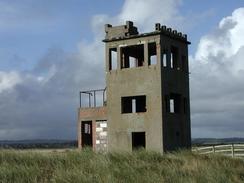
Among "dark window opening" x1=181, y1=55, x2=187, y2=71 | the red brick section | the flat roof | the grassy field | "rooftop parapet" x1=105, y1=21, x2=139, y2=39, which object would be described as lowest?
the grassy field

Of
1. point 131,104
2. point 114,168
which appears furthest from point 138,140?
point 114,168

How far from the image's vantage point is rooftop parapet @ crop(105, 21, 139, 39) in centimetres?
3139

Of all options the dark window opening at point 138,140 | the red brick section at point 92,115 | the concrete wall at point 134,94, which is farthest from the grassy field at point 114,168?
the red brick section at point 92,115

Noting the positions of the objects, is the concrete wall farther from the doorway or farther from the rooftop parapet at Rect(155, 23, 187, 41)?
the doorway

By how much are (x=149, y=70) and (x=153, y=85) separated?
2.93 ft

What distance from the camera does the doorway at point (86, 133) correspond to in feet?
109

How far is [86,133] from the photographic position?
110 ft

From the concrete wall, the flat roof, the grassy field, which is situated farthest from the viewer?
the flat roof

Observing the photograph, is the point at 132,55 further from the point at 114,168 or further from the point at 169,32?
the point at 114,168

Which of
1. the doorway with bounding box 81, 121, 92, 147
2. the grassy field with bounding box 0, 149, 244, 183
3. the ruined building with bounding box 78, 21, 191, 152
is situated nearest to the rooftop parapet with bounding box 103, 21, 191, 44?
the ruined building with bounding box 78, 21, 191, 152

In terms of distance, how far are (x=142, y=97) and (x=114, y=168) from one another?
49.4 ft

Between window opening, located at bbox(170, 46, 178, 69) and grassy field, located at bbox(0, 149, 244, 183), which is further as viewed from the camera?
window opening, located at bbox(170, 46, 178, 69)

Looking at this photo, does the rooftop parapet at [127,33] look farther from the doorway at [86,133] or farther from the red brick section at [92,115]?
the doorway at [86,133]

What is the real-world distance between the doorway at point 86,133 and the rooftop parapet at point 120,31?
18.6 feet
